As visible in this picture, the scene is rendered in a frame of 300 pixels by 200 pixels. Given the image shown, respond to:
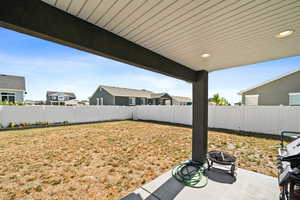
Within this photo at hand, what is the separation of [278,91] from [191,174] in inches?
414

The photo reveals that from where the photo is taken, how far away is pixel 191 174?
101 inches

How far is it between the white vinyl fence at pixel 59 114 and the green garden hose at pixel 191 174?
8981mm

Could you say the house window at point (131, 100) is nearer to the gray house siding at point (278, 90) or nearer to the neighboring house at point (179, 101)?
the neighboring house at point (179, 101)

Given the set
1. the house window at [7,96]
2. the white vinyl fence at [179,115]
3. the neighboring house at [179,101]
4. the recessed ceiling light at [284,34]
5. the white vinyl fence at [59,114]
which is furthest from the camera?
the neighboring house at [179,101]

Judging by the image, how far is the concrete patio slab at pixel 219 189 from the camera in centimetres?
197

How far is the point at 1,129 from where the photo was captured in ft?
22.1

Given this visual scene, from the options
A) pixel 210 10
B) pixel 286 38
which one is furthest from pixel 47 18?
pixel 286 38

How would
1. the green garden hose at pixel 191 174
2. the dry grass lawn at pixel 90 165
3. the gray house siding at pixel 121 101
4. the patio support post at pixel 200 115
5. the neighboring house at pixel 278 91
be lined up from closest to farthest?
1. the dry grass lawn at pixel 90 165
2. the green garden hose at pixel 191 174
3. the patio support post at pixel 200 115
4. the neighboring house at pixel 278 91
5. the gray house siding at pixel 121 101

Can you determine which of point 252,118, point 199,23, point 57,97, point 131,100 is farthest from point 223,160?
point 57,97

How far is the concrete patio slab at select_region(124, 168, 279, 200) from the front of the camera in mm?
1975

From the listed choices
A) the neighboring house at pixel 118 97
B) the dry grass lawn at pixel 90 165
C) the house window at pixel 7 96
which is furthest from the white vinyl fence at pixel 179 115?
the house window at pixel 7 96

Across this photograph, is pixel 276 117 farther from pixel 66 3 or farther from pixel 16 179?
pixel 16 179

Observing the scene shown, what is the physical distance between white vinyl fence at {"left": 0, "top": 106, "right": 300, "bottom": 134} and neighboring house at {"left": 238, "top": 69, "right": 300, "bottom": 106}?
4.10 metres

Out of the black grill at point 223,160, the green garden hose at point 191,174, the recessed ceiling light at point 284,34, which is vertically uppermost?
the recessed ceiling light at point 284,34
